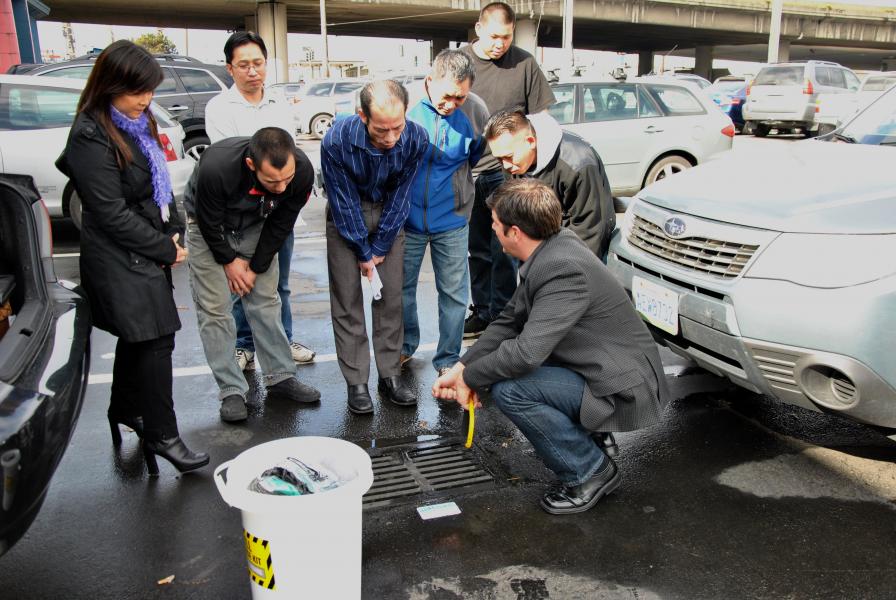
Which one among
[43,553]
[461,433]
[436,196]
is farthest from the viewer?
[436,196]

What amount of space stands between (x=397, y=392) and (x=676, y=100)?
7083mm

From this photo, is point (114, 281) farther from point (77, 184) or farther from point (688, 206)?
point (688, 206)

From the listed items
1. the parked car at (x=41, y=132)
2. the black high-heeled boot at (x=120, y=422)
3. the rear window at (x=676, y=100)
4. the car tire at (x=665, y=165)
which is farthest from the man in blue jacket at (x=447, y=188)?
the rear window at (x=676, y=100)

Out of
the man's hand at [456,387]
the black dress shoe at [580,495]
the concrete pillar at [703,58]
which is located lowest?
the black dress shoe at [580,495]

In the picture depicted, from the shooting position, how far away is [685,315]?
129 inches

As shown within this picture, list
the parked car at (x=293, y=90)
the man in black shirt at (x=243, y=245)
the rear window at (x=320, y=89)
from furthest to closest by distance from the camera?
the rear window at (x=320, y=89) < the parked car at (x=293, y=90) < the man in black shirt at (x=243, y=245)

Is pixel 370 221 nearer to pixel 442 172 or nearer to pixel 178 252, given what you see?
pixel 442 172

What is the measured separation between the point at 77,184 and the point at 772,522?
2914 mm

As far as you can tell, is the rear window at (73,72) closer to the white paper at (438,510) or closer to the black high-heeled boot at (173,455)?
the black high-heeled boot at (173,455)

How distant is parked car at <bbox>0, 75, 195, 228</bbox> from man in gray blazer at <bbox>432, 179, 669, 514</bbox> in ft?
17.3

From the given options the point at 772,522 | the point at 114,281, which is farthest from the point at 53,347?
the point at 772,522

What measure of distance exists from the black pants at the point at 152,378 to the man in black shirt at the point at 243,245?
0.63 metres

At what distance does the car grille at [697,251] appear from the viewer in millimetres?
3098

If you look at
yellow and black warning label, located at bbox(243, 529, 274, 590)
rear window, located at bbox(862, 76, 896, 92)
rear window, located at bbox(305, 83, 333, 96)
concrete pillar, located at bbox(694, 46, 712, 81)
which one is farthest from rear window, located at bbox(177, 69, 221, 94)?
concrete pillar, located at bbox(694, 46, 712, 81)
